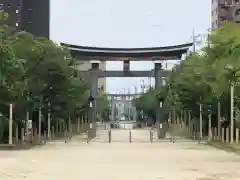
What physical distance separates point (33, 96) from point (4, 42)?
10567 millimetres

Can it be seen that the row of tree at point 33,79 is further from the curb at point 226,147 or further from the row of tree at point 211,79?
the curb at point 226,147

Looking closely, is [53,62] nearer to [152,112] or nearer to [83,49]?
[83,49]

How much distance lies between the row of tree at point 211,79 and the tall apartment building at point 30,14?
1153 inches

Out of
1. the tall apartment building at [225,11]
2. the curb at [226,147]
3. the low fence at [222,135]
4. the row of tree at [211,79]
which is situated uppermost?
the tall apartment building at [225,11]

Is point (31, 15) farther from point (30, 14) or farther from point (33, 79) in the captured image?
point (33, 79)

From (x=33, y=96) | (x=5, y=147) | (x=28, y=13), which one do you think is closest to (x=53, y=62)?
(x=33, y=96)

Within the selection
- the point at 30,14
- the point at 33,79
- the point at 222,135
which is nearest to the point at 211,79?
the point at 222,135

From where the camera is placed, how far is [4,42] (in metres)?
37.1

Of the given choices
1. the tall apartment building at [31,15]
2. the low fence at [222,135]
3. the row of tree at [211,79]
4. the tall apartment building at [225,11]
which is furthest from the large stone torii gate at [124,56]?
the tall apartment building at [225,11]

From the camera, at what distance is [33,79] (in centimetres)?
4516

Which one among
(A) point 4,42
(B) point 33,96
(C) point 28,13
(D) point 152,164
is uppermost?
(C) point 28,13

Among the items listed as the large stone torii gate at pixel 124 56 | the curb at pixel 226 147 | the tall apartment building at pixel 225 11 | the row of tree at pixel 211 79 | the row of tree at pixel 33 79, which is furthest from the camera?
the tall apartment building at pixel 225 11

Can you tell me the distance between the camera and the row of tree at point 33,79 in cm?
3669

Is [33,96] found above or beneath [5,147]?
above
